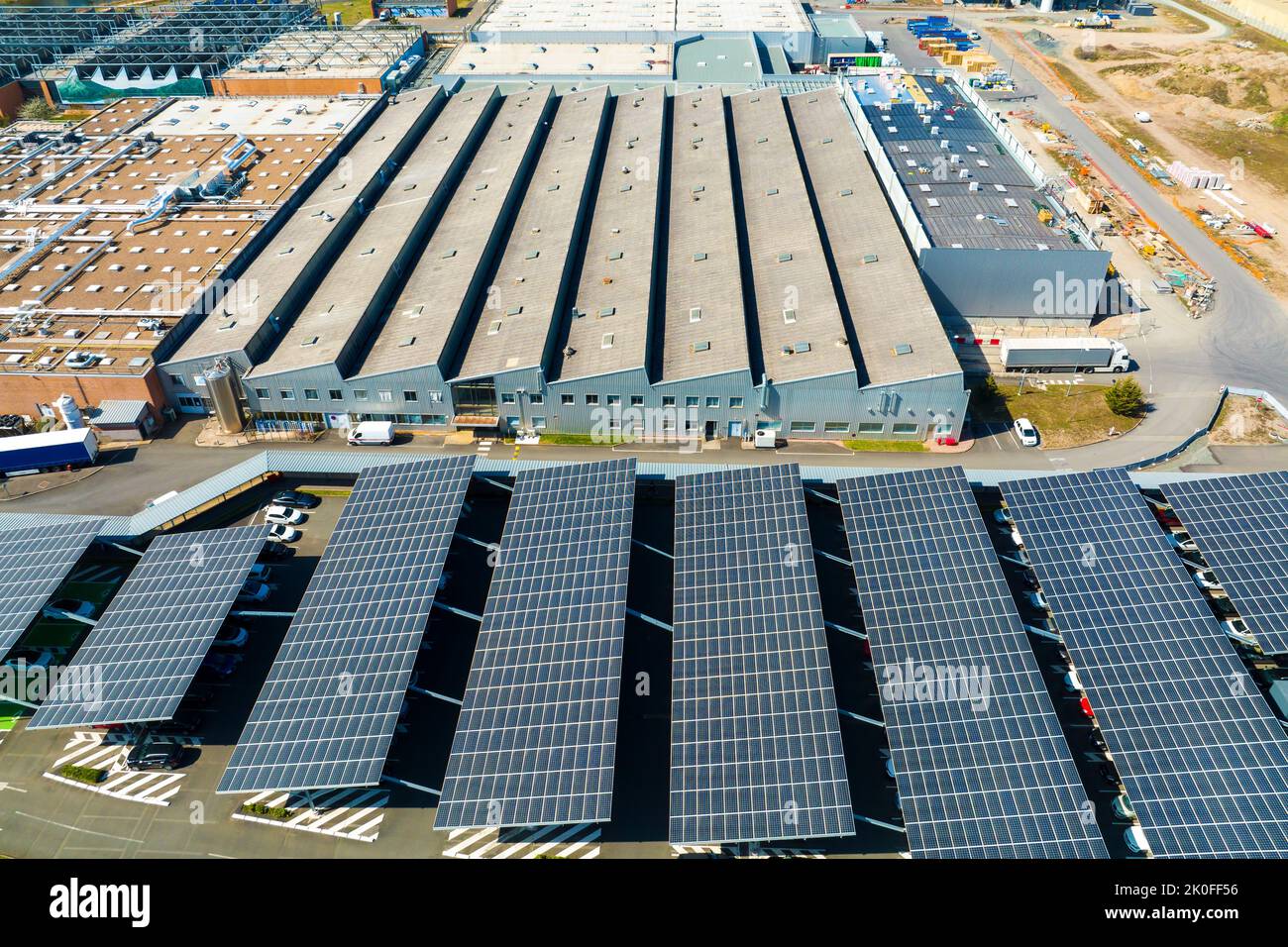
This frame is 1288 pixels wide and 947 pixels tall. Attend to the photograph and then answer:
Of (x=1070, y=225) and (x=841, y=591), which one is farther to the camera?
(x=1070, y=225)

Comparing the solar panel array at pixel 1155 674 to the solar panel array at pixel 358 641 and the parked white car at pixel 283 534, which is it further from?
the parked white car at pixel 283 534

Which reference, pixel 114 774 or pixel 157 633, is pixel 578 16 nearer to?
pixel 157 633

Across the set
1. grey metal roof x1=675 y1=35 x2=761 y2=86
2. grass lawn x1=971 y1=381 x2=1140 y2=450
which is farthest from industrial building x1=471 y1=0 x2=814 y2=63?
grass lawn x1=971 y1=381 x2=1140 y2=450

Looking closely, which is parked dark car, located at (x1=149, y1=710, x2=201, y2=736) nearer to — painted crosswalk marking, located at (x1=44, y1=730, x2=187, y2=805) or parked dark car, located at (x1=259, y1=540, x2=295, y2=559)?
painted crosswalk marking, located at (x1=44, y1=730, x2=187, y2=805)

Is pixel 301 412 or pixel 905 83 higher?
pixel 905 83

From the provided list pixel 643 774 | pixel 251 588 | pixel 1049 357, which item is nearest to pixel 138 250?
pixel 251 588

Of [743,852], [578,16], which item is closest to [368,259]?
[743,852]

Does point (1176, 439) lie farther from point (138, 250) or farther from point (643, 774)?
point (138, 250)
